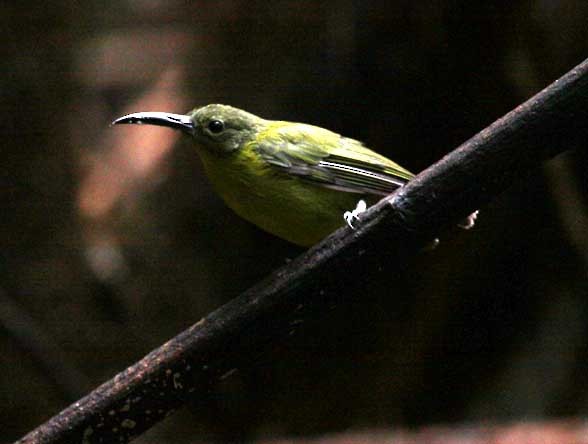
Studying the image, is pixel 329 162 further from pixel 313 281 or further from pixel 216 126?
pixel 313 281

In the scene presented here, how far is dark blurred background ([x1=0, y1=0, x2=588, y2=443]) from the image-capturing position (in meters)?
5.74

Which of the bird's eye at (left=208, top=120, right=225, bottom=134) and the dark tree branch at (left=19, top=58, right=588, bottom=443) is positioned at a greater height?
the bird's eye at (left=208, top=120, right=225, bottom=134)

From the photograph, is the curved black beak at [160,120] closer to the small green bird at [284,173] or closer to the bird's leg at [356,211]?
the small green bird at [284,173]

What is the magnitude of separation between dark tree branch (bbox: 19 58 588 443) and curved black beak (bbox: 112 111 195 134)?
0.98m

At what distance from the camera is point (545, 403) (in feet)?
19.2

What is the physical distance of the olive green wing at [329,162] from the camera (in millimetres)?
3406

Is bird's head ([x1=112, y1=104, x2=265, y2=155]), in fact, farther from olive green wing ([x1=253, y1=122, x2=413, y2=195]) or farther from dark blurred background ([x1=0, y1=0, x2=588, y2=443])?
dark blurred background ([x1=0, y1=0, x2=588, y2=443])

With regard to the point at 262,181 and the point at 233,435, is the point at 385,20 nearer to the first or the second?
the point at 262,181

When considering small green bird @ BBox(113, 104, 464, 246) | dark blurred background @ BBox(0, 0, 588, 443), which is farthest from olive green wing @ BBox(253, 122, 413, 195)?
dark blurred background @ BBox(0, 0, 588, 443)

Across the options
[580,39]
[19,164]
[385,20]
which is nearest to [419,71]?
[385,20]

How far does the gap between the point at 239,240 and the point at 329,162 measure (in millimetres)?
2626

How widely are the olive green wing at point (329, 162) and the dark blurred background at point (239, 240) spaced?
2.12 m

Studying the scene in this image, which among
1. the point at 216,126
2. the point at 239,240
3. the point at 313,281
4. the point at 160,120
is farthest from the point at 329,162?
the point at 239,240

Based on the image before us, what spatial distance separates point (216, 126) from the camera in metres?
3.54
